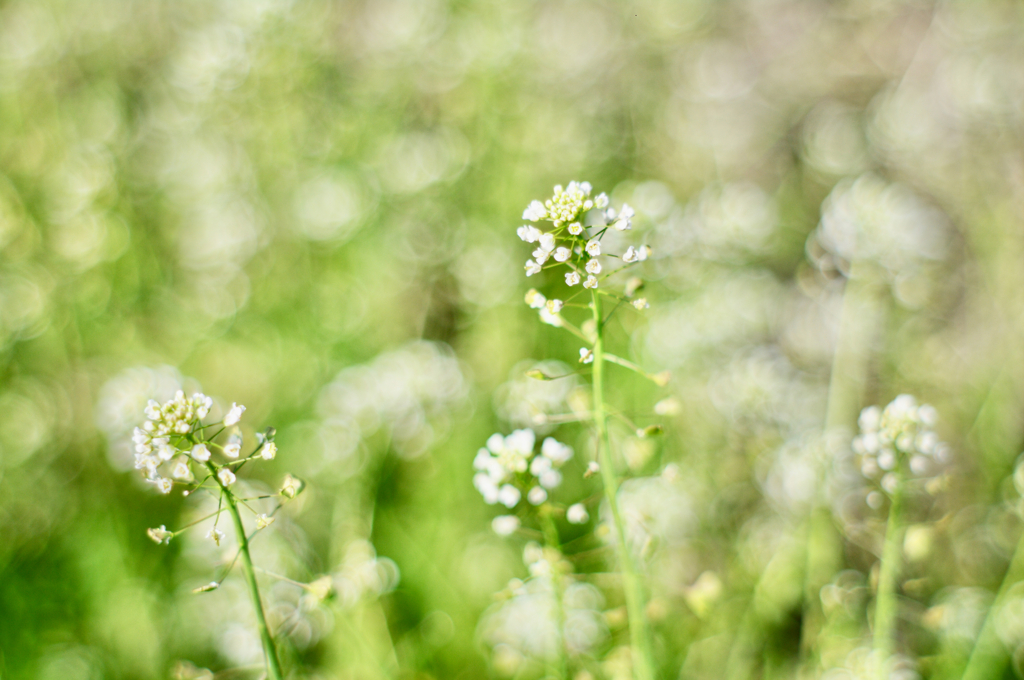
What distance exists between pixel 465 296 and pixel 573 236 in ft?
9.38

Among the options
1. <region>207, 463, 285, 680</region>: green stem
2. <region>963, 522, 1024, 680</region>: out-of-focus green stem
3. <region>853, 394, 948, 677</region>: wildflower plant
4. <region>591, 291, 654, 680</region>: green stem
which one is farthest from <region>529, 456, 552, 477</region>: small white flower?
<region>963, 522, 1024, 680</region>: out-of-focus green stem

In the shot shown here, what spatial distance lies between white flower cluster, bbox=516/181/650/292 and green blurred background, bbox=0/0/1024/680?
0.59 metres

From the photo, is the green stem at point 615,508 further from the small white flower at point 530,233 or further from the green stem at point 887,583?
the green stem at point 887,583

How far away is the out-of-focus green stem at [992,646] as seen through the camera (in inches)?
93.6

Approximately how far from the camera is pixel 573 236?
1.40m

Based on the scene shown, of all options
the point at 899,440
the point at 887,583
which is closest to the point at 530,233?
the point at 899,440

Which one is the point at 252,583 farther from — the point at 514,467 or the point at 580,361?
the point at 580,361

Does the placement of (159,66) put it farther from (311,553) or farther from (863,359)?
(863,359)

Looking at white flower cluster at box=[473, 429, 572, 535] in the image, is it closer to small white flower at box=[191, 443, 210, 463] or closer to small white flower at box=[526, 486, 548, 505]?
small white flower at box=[526, 486, 548, 505]

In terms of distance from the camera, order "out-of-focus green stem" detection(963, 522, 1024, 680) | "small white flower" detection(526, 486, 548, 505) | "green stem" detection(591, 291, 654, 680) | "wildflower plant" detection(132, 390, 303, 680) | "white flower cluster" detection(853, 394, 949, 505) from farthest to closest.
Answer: "out-of-focus green stem" detection(963, 522, 1024, 680) < "white flower cluster" detection(853, 394, 949, 505) < "small white flower" detection(526, 486, 548, 505) < "green stem" detection(591, 291, 654, 680) < "wildflower plant" detection(132, 390, 303, 680)

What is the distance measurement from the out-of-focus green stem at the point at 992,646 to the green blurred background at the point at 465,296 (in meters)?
0.12

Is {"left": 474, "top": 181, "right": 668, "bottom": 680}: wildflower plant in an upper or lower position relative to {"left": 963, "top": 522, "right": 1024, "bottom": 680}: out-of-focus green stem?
upper

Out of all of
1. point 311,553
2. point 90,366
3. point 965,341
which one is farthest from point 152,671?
point 965,341

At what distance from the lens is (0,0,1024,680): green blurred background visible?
10.0 ft
